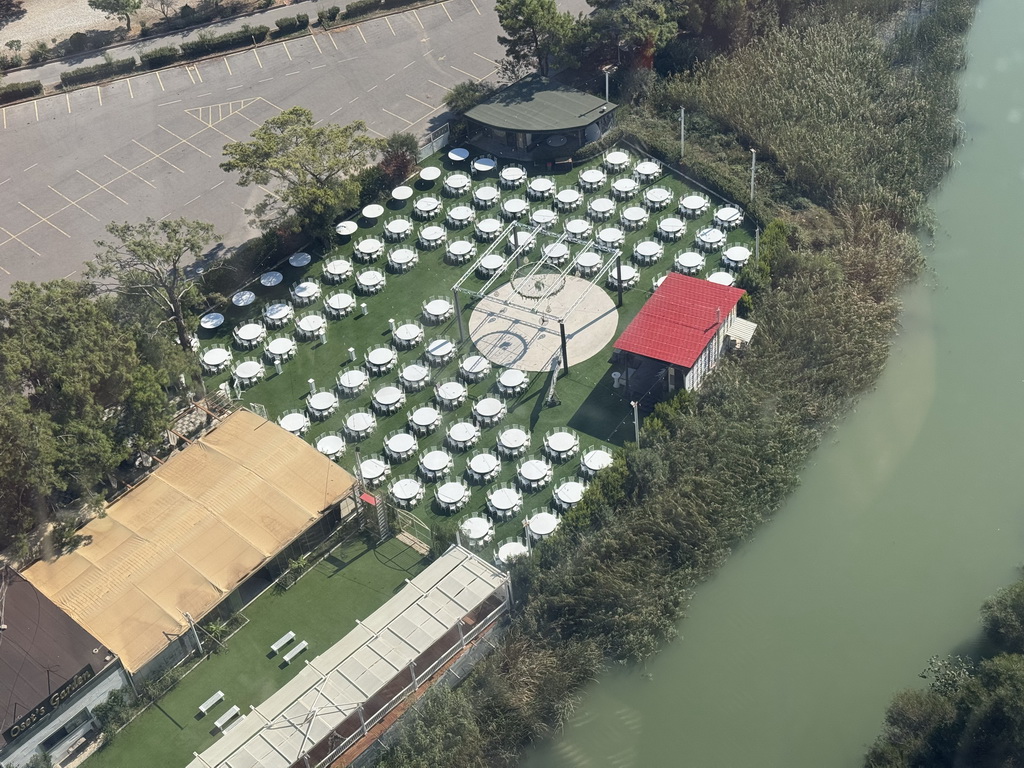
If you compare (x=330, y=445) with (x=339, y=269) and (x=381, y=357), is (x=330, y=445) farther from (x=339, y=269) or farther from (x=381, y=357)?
(x=339, y=269)

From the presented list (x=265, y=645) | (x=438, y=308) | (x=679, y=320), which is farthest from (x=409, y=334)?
(x=265, y=645)

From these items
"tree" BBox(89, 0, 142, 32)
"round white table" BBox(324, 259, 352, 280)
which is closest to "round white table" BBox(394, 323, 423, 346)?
"round white table" BBox(324, 259, 352, 280)

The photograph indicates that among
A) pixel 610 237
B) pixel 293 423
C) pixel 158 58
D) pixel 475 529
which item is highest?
pixel 158 58

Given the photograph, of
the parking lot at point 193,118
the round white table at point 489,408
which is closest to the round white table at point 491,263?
the round white table at point 489,408

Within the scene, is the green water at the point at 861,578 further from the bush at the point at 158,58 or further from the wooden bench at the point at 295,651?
the bush at the point at 158,58

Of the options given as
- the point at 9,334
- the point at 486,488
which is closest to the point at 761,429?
the point at 486,488

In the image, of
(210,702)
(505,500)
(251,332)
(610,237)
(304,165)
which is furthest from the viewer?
(610,237)

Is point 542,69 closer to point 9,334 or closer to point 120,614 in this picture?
point 9,334
